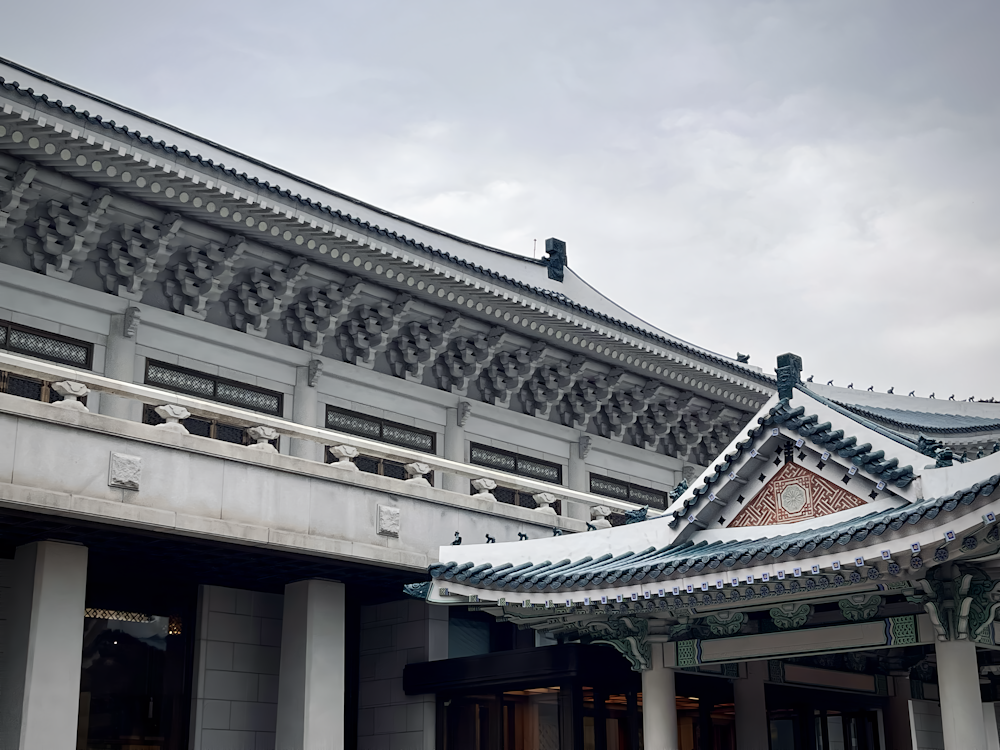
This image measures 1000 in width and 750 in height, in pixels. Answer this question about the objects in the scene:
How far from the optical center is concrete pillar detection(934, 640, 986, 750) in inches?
394

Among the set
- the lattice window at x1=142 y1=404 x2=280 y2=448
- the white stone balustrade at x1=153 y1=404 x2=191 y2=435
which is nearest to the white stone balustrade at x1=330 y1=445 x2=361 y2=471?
the lattice window at x1=142 y1=404 x2=280 y2=448

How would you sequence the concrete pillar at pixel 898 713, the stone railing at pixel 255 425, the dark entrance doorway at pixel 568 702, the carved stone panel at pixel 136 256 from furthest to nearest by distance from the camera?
the concrete pillar at pixel 898 713 → the carved stone panel at pixel 136 256 → the dark entrance doorway at pixel 568 702 → the stone railing at pixel 255 425

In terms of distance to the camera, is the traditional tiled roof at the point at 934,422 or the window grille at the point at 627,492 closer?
the window grille at the point at 627,492

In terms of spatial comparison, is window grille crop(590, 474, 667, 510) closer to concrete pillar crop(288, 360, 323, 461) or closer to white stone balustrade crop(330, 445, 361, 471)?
concrete pillar crop(288, 360, 323, 461)

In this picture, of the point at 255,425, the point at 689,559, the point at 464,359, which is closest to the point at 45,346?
the point at 255,425

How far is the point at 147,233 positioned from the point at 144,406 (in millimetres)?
2050

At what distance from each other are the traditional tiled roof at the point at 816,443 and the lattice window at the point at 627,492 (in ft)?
24.1

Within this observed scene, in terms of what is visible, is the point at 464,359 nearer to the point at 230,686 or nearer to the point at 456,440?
the point at 456,440

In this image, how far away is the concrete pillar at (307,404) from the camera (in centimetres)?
1528

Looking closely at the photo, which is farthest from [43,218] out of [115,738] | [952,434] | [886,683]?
[952,434]

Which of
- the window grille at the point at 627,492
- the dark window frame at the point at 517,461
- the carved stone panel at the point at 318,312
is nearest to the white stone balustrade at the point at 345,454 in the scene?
the carved stone panel at the point at 318,312

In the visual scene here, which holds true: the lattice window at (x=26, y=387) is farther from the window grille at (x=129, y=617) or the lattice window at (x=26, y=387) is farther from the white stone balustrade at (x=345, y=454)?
the white stone balustrade at (x=345, y=454)

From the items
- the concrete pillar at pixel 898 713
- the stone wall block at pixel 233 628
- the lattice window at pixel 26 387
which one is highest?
the lattice window at pixel 26 387

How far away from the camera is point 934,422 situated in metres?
29.0
